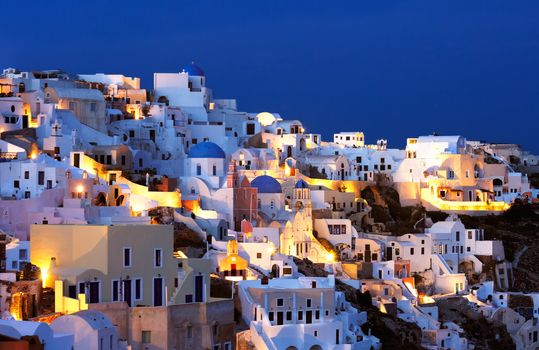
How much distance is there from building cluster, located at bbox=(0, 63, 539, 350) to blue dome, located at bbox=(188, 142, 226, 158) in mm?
81

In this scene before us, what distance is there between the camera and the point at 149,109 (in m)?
74.9

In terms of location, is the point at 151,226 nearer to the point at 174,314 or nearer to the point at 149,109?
the point at 174,314

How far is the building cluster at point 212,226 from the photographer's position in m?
47.2

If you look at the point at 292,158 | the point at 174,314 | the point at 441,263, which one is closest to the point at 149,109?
the point at 292,158

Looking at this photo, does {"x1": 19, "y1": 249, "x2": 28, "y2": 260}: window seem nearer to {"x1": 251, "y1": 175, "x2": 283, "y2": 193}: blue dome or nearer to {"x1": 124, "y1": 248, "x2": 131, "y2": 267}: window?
{"x1": 124, "y1": 248, "x2": 131, "y2": 267}: window

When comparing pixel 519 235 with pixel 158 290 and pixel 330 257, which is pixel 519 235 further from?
pixel 158 290

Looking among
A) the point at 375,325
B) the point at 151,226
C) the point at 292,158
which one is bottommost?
the point at 375,325

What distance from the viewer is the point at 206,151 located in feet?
225

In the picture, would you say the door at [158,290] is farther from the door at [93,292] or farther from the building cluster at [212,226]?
the door at [93,292]

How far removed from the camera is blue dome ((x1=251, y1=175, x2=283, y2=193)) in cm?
6725

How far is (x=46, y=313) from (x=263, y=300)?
9409 millimetres

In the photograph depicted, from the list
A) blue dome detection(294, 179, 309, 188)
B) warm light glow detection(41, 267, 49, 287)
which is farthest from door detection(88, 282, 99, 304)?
blue dome detection(294, 179, 309, 188)

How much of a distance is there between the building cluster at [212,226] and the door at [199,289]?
46mm

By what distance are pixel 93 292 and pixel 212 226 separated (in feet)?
46.4
